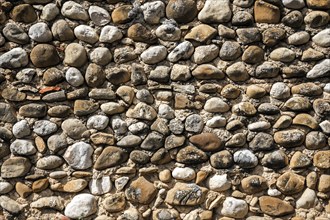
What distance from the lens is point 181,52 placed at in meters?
2.52

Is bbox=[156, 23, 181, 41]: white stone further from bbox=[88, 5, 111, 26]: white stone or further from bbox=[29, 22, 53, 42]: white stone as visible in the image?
bbox=[29, 22, 53, 42]: white stone

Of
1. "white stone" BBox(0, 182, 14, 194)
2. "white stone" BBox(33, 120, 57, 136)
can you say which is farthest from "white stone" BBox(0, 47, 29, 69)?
"white stone" BBox(0, 182, 14, 194)

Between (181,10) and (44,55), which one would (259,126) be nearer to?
(181,10)

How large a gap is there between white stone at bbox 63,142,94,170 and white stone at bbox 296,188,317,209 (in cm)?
122

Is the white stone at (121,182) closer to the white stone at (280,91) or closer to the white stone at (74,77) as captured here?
the white stone at (74,77)

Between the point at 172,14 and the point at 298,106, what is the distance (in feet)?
2.88

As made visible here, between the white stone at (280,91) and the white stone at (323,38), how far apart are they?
31cm

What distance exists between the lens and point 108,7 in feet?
8.39

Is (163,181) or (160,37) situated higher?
(160,37)

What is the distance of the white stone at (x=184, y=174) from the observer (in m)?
2.50

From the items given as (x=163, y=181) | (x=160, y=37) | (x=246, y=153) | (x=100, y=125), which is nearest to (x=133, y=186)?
(x=163, y=181)

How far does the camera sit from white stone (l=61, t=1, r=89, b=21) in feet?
8.30

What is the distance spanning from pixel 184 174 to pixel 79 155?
602mm

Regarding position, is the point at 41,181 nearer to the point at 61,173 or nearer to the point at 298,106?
the point at 61,173
